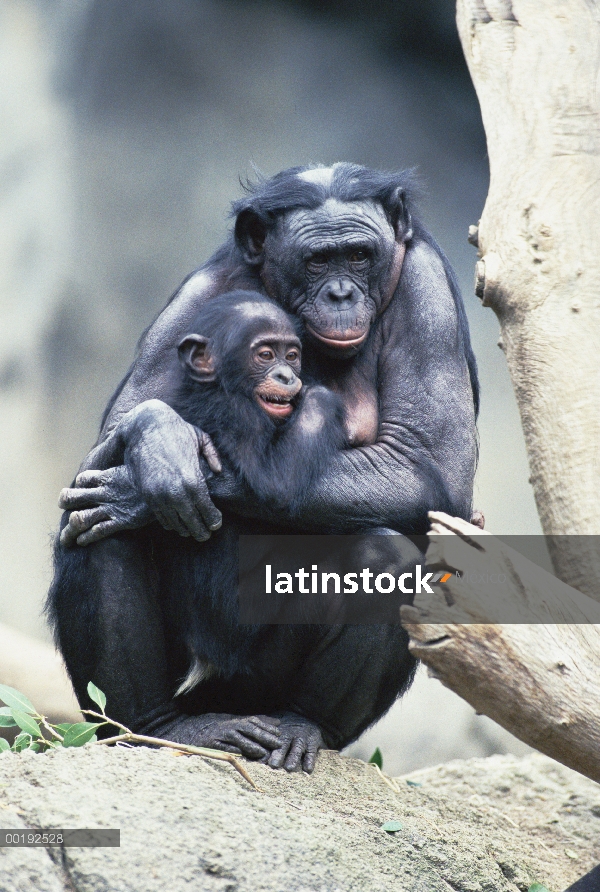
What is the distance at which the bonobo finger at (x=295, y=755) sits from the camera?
11.9 feet

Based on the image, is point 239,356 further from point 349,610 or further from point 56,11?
point 56,11

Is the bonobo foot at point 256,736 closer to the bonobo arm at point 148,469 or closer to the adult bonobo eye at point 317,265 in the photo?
the bonobo arm at point 148,469

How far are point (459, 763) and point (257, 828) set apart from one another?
3.24 meters

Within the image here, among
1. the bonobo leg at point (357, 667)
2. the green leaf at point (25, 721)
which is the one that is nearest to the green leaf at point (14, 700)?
the green leaf at point (25, 721)

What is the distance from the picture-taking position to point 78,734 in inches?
134

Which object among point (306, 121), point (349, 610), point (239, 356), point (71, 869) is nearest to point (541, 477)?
point (349, 610)

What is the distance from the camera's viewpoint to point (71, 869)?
94.7 inches

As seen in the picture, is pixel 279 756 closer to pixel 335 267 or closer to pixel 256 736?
pixel 256 736

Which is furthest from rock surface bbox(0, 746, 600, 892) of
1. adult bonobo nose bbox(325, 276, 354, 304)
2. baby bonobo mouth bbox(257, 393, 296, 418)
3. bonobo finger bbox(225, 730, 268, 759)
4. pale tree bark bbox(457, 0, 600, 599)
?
adult bonobo nose bbox(325, 276, 354, 304)

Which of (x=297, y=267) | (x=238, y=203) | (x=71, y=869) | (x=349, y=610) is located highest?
(x=238, y=203)

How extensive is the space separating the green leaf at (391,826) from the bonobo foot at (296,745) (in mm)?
461

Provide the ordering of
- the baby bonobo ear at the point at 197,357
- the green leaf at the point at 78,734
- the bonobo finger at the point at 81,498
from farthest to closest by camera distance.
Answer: the baby bonobo ear at the point at 197,357 → the bonobo finger at the point at 81,498 → the green leaf at the point at 78,734

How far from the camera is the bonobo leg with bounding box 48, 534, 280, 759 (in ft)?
12.5

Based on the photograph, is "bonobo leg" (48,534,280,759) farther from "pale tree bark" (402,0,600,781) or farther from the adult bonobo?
"pale tree bark" (402,0,600,781)
